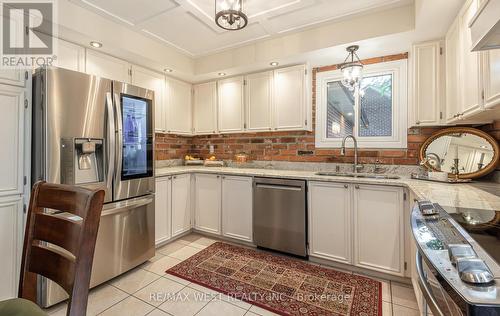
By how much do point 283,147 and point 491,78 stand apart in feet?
7.15

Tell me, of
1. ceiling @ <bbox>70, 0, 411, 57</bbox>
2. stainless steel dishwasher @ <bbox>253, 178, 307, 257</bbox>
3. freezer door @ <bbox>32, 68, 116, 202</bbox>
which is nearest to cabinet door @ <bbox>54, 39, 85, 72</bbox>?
ceiling @ <bbox>70, 0, 411, 57</bbox>

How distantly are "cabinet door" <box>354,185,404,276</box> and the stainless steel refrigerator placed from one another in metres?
2.11

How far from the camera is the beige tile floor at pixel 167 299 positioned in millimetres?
1740

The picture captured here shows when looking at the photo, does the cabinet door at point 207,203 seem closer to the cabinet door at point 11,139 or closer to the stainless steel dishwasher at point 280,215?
the stainless steel dishwasher at point 280,215

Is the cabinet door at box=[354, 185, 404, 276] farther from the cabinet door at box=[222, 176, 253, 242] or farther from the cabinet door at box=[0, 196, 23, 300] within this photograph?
the cabinet door at box=[0, 196, 23, 300]

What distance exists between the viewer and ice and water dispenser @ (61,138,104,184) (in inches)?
70.1

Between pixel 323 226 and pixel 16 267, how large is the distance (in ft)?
8.51

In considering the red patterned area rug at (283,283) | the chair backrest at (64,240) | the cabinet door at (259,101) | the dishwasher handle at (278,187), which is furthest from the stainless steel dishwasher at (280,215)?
the chair backrest at (64,240)

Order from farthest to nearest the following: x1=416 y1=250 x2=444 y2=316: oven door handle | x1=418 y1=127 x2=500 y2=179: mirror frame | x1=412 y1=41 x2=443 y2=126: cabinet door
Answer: x1=412 y1=41 x2=443 y2=126: cabinet door < x1=418 y1=127 x2=500 y2=179: mirror frame < x1=416 y1=250 x2=444 y2=316: oven door handle

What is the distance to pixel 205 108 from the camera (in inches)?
146

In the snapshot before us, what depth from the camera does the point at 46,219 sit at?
93 cm

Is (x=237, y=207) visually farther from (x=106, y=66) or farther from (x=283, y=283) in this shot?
(x=106, y=66)

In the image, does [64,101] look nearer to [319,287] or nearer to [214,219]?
[214,219]

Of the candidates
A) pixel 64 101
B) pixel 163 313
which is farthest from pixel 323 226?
pixel 64 101
